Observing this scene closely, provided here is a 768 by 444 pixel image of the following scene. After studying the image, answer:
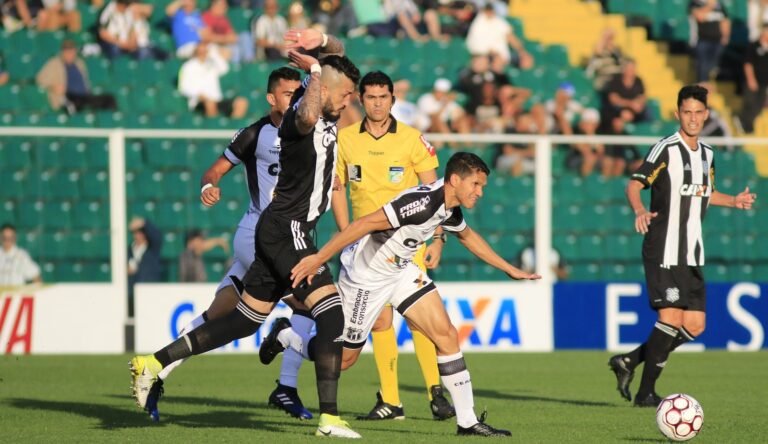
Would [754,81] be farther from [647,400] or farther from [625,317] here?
A: [647,400]

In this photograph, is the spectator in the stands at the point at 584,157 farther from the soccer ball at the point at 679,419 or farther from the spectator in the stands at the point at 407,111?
the soccer ball at the point at 679,419

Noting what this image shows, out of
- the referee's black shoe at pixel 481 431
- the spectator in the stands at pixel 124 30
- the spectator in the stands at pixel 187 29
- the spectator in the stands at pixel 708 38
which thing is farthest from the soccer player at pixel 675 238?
the spectator in the stands at pixel 708 38

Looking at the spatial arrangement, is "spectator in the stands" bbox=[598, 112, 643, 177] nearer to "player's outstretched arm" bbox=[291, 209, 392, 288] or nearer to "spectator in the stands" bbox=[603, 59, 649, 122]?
"spectator in the stands" bbox=[603, 59, 649, 122]

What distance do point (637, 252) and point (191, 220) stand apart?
5.15 metres

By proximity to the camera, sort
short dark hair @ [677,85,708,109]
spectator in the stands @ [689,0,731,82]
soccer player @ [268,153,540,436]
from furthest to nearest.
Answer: spectator in the stands @ [689,0,731,82]
short dark hair @ [677,85,708,109]
soccer player @ [268,153,540,436]

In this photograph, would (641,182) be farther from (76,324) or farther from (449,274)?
(76,324)

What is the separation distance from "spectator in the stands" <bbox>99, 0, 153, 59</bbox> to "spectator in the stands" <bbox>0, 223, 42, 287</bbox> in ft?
17.1

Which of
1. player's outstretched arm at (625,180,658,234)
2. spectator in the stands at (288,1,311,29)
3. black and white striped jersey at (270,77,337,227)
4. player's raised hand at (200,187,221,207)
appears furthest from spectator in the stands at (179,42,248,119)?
black and white striped jersey at (270,77,337,227)

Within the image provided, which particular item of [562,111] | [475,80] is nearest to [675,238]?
[562,111]

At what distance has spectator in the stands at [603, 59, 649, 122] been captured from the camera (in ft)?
63.4

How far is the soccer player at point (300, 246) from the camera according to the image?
7.67 metres

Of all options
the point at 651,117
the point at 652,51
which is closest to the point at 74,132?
the point at 651,117

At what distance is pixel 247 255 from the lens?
29.0ft

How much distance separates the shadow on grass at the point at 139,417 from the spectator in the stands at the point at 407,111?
26.0ft
